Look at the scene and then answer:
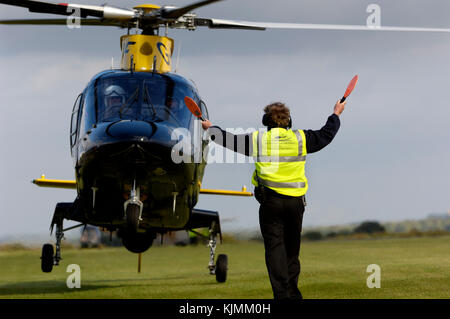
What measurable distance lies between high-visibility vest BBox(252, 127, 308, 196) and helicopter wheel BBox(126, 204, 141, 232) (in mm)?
3411

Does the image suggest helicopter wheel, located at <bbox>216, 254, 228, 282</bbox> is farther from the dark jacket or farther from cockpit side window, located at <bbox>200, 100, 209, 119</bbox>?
the dark jacket

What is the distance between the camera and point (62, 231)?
46.9 feet

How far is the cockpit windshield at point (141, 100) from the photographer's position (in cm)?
1098

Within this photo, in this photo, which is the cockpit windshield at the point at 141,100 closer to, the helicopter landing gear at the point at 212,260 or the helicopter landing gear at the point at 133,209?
the helicopter landing gear at the point at 133,209

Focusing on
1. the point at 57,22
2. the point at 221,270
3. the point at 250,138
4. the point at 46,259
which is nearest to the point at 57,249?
the point at 46,259

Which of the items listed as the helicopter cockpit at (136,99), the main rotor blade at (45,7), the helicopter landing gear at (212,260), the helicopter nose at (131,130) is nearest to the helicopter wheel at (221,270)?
the helicopter landing gear at (212,260)

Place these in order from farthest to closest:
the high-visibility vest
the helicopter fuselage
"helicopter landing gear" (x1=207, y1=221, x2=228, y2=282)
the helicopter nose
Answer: "helicopter landing gear" (x1=207, y1=221, x2=228, y2=282) → the helicopter fuselage → the helicopter nose → the high-visibility vest

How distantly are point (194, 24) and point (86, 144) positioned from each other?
3599mm

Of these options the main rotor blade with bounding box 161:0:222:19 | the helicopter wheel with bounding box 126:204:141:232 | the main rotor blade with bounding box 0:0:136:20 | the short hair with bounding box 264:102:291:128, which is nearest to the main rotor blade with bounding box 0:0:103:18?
the main rotor blade with bounding box 0:0:136:20

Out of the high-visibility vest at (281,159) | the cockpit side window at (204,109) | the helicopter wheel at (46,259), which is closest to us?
the high-visibility vest at (281,159)

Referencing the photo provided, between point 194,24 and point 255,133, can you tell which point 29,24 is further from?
point 255,133

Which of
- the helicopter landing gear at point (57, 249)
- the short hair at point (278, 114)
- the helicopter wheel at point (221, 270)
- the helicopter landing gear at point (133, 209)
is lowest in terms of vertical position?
the helicopter wheel at point (221, 270)

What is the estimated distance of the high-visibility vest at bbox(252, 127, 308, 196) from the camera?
747 centimetres
